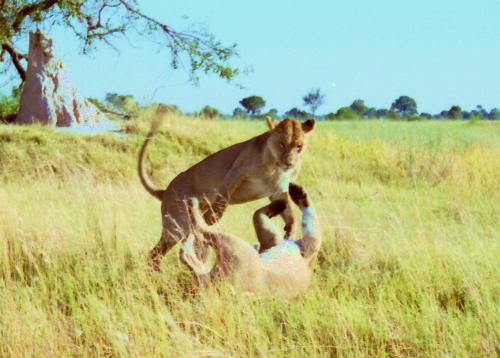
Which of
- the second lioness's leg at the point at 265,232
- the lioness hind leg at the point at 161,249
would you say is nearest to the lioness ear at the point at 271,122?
the second lioness's leg at the point at 265,232

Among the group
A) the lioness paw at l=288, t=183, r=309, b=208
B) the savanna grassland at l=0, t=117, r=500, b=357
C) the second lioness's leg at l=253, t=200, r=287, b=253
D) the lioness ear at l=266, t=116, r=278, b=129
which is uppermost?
the lioness ear at l=266, t=116, r=278, b=129

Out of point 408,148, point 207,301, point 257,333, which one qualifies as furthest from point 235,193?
point 408,148

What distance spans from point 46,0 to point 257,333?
1310cm

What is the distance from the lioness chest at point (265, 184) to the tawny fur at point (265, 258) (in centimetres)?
30

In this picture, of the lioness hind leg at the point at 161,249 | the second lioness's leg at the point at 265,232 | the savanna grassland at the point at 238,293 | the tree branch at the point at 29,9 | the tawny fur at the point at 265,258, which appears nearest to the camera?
the savanna grassland at the point at 238,293

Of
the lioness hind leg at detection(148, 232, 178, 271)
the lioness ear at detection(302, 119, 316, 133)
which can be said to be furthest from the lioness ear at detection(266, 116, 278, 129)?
the lioness hind leg at detection(148, 232, 178, 271)

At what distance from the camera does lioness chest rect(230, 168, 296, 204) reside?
5164mm

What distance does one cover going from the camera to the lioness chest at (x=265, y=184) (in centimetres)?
516

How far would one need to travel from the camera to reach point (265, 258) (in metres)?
4.44

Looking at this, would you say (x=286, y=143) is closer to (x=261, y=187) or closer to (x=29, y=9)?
(x=261, y=187)

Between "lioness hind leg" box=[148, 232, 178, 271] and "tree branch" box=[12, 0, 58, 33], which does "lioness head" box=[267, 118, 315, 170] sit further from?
"tree branch" box=[12, 0, 58, 33]

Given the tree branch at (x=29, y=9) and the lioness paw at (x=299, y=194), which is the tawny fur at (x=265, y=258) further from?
the tree branch at (x=29, y=9)

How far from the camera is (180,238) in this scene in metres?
5.38

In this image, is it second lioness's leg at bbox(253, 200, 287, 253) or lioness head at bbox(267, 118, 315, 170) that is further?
lioness head at bbox(267, 118, 315, 170)
